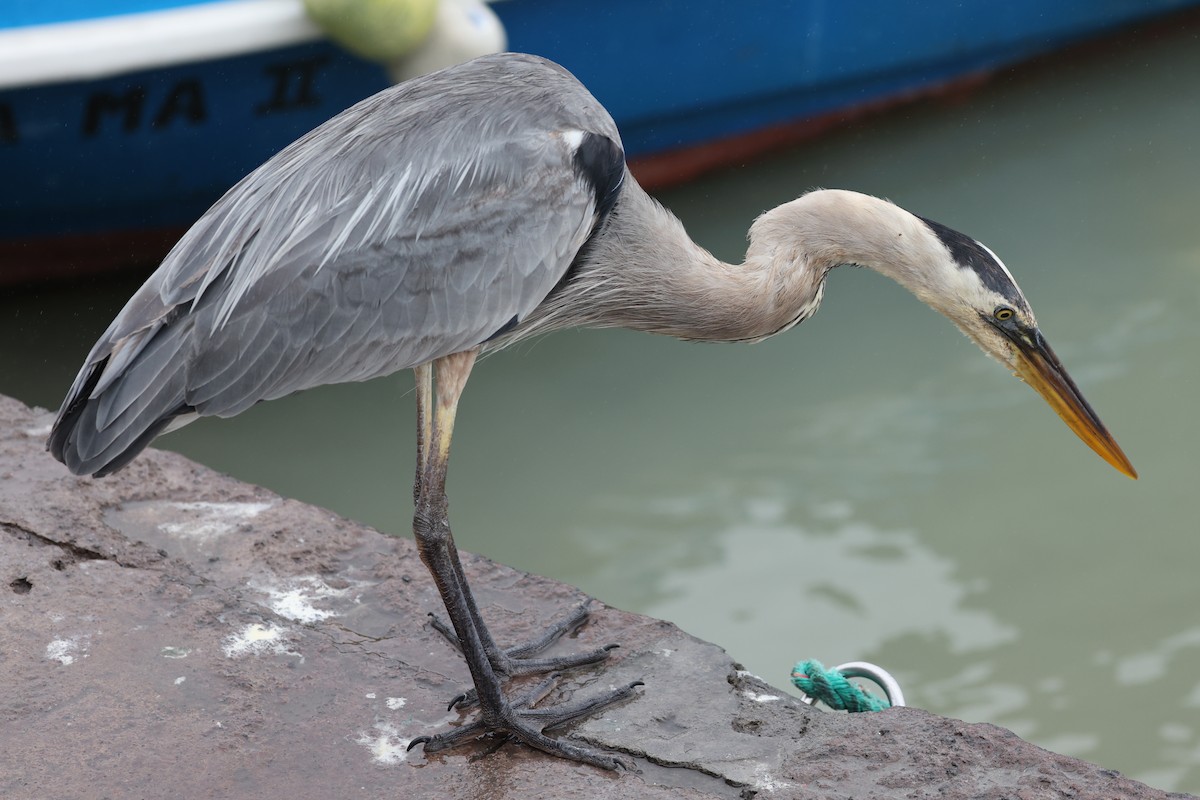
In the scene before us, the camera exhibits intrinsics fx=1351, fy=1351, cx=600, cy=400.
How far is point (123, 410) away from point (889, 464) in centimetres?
347

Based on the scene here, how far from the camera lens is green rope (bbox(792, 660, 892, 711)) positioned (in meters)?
3.29

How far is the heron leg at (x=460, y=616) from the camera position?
9.53 ft

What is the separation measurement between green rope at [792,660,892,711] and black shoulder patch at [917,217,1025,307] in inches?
39.6

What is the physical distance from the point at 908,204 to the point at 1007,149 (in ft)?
2.93

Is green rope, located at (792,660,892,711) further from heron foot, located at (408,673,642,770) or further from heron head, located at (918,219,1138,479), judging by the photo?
heron head, located at (918,219,1138,479)

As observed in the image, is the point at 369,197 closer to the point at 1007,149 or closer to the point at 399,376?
the point at 399,376

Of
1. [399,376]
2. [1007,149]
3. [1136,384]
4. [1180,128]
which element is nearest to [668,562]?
[399,376]

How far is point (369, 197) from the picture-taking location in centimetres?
299

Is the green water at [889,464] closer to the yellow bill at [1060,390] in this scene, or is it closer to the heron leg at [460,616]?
the yellow bill at [1060,390]

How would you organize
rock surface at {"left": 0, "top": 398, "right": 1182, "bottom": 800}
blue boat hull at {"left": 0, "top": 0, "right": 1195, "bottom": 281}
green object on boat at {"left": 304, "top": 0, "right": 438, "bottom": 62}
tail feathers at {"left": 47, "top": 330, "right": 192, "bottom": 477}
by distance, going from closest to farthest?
rock surface at {"left": 0, "top": 398, "right": 1182, "bottom": 800}, tail feathers at {"left": 47, "top": 330, "right": 192, "bottom": 477}, green object on boat at {"left": 304, "top": 0, "right": 438, "bottom": 62}, blue boat hull at {"left": 0, "top": 0, "right": 1195, "bottom": 281}

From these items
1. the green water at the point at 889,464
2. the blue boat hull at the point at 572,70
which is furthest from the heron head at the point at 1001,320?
the blue boat hull at the point at 572,70

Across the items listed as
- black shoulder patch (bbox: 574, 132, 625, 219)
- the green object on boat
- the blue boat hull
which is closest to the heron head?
black shoulder patch (bbox: 574, 132, 625, 219)

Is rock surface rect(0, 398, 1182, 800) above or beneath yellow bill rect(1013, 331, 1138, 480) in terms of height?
beneath

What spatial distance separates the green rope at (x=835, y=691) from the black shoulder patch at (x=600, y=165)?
4.07 feet
